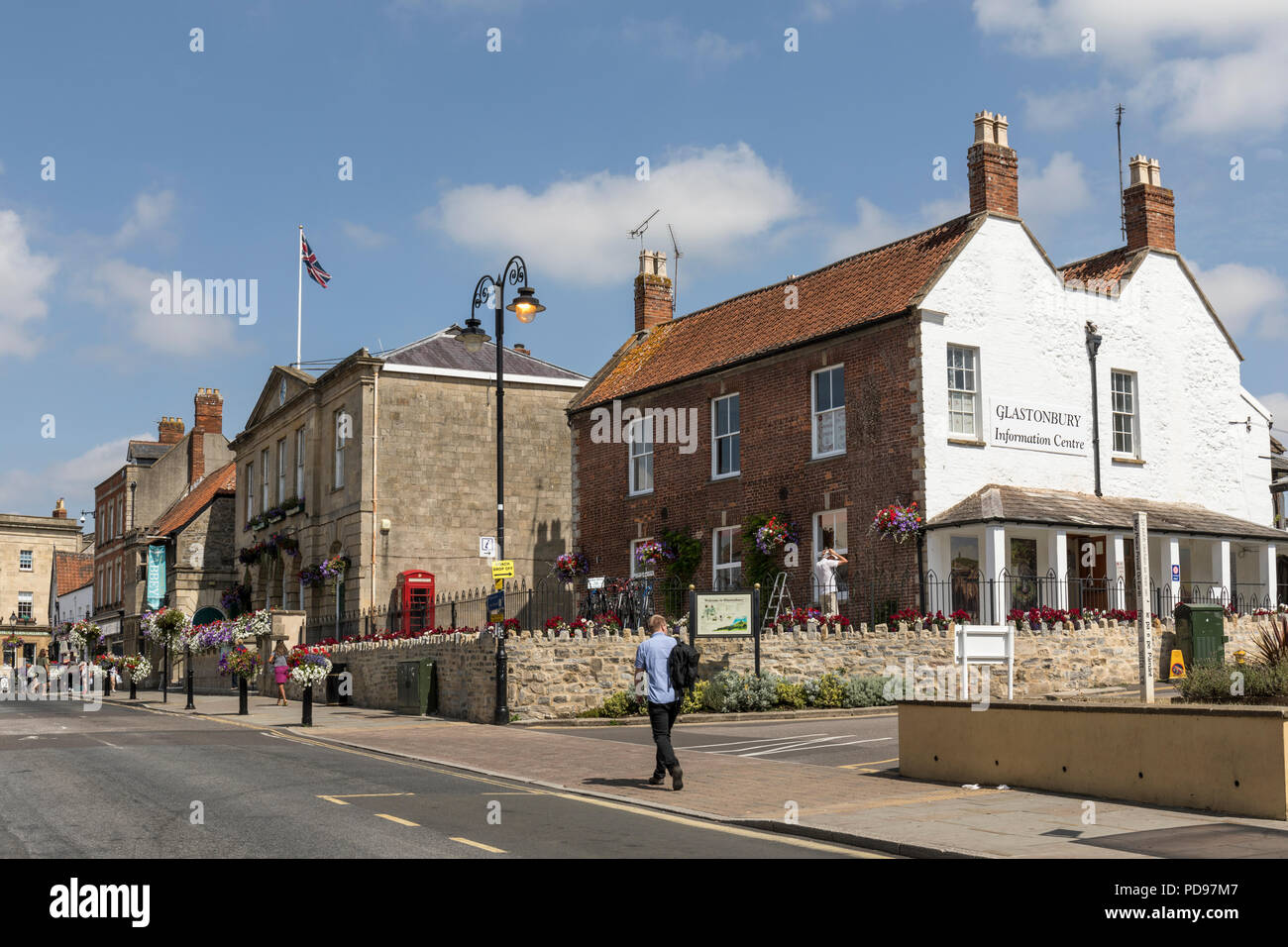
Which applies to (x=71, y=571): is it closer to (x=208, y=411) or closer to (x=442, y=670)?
(x=208, y=411)

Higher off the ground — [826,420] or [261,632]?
[826,420]

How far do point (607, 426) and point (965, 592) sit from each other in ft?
40.2

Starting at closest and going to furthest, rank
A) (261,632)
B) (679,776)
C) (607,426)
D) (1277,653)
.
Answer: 1. (679,776)
2. (1277,653)
3. (607,426)
4. (261,632)

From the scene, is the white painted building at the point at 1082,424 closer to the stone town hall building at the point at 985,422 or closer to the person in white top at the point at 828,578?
the stone town hall building at the point at 985,422

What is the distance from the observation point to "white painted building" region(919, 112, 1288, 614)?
2500cm

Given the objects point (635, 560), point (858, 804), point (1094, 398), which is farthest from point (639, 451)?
point (858, 804)

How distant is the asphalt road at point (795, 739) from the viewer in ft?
53.4

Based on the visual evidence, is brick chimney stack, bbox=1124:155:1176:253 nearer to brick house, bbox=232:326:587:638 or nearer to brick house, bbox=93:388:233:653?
brick house, bbox=232:326:587:638

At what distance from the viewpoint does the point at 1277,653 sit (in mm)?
14312

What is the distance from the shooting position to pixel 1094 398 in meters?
27.7

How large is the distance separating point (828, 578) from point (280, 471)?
2651cm

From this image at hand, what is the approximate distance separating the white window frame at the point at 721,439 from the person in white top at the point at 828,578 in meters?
4.47

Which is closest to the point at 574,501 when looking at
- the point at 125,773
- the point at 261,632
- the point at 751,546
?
the point at 751,546
